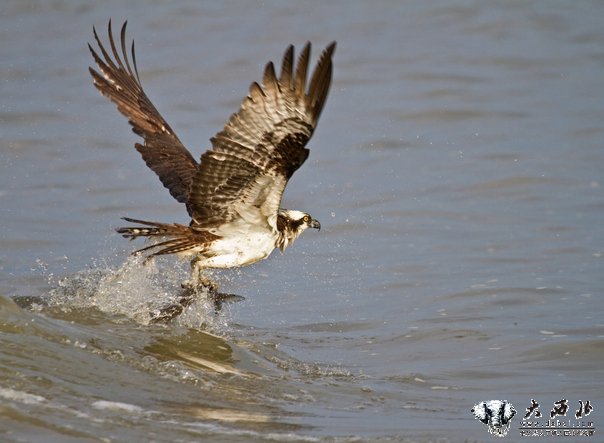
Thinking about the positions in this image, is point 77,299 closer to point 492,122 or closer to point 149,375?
point 149,375

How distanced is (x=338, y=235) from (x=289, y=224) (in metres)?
2.64

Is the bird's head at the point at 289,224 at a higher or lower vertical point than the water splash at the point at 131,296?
higher

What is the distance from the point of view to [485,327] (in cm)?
750

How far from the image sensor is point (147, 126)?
26.2 feet

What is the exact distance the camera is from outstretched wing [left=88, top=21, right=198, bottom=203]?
7660 millimetres

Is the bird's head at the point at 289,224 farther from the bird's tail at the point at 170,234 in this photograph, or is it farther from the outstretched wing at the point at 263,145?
the bird's tail at the point at 170,234

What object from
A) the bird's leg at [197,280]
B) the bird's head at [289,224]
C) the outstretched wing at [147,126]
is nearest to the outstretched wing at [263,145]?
the bird's head at [289,224]

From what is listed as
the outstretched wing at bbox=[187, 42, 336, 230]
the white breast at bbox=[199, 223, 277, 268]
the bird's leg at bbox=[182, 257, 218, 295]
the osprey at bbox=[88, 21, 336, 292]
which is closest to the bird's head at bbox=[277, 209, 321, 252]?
the osprey at bbox=[88, 21, 336, 292]

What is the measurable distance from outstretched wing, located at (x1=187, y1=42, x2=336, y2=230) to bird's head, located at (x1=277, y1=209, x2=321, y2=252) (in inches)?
15.7

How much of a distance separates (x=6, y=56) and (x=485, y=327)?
938 cm

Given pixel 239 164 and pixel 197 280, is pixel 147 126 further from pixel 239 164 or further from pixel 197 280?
pixel 239 164

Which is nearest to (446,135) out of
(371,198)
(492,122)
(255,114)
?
(492,122)

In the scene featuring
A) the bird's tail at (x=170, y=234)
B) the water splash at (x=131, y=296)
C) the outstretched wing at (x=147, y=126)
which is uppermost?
the outstretched wing at (x=147, y=126)

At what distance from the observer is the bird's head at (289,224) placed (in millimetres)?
7102
